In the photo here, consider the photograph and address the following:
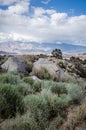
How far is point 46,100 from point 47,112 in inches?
29.9

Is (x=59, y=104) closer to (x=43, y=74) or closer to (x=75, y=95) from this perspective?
(x=75, y=95)

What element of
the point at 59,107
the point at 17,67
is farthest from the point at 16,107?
the point at 17,67

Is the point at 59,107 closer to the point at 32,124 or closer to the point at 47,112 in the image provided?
the point at 47,112

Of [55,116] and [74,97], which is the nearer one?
[55,116]

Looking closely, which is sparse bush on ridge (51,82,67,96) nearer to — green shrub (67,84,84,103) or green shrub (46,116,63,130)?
green shrub (67,84,84,103)

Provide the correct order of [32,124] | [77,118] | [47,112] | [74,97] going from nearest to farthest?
1. [32,124]
2. [77,118]
3. [47,112]
4. [74,97]

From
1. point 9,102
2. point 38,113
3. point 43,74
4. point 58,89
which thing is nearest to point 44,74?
point 43,74

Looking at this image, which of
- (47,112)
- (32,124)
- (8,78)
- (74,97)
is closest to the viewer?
(32,124)

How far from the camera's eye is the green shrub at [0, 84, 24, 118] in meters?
7.43

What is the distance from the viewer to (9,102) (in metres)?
7.77

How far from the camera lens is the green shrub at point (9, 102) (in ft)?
24.4

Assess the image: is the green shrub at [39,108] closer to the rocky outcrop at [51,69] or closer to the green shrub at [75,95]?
Result: the green shrub at [75,95]

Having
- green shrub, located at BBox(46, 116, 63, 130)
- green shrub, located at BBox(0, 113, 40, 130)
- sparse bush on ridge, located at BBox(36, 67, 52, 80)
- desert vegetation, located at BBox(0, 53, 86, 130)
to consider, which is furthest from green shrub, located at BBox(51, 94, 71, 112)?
sparse bush on ridge, located at BBox(36, 67, 52, 80)

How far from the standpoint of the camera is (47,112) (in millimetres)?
7492
